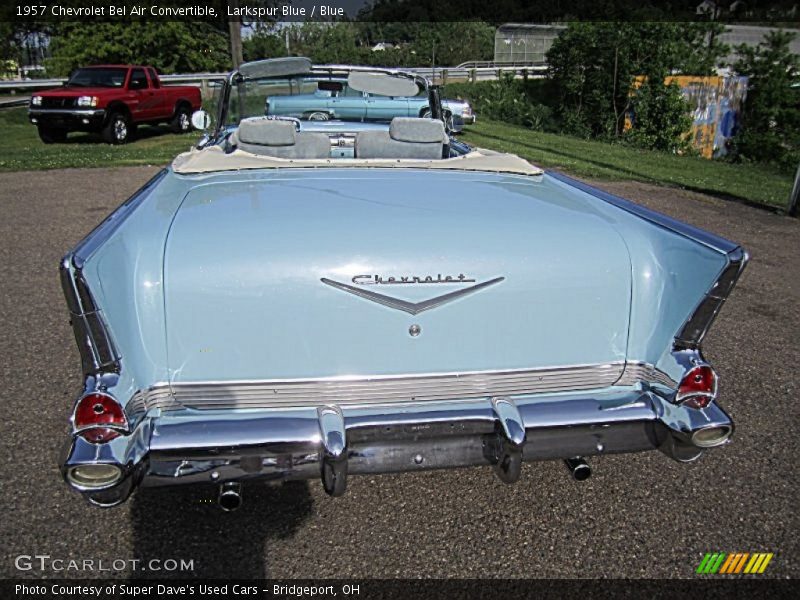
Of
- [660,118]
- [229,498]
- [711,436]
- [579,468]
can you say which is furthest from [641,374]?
[660,118]

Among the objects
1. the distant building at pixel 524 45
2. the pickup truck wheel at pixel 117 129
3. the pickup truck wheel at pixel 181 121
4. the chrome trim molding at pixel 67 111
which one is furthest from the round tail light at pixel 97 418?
the distant building at pixel 524 45

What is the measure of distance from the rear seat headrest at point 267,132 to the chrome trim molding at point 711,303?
2196 millimetres

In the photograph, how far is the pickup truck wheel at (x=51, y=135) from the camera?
13.5 meters

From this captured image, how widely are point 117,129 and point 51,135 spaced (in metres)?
1.50

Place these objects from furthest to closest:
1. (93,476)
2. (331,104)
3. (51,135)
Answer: (51,135) < (331,104) < (93,476)

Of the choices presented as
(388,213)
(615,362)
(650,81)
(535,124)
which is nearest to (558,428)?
(615,362)

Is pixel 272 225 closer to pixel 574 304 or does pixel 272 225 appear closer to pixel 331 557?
pixel 574 304

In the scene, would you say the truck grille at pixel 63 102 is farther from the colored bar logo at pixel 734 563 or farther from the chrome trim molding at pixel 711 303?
the colored bar logo at pixel 734 563

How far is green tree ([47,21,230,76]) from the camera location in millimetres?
23766

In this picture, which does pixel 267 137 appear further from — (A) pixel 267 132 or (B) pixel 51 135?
(B) pixel 51 135

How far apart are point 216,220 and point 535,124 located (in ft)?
59.8

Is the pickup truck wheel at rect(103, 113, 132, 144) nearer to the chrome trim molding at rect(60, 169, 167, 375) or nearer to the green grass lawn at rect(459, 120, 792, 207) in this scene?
the green grass lawn at rect(459, 120, 792, 207)

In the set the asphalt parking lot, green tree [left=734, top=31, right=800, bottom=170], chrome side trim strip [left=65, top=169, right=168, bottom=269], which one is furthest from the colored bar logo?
green tree [left=734, top=31, right=800, bottom=170]

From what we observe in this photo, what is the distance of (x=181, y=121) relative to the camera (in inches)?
632
